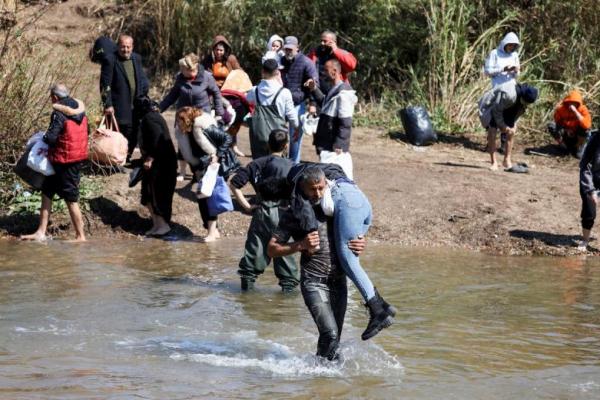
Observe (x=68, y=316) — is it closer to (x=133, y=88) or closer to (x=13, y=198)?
(x=13, y=198)

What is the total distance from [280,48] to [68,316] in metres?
6.20

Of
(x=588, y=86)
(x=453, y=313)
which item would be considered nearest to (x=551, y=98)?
(x=588, y=86)

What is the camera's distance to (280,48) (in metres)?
14.1

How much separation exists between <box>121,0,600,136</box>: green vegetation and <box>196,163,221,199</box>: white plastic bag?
Answer: 18.0 ft

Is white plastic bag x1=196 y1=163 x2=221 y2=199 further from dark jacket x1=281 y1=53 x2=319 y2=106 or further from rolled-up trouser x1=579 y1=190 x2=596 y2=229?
rolled-up trouser x1=579 y1=190 x2=596 y2=229

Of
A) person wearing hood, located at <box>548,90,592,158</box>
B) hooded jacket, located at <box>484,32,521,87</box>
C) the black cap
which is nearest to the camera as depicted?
the black cap

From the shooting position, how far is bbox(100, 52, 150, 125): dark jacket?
42.8 feet

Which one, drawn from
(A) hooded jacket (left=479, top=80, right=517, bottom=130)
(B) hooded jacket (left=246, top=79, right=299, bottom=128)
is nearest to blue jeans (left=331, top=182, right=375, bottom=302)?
(B) hooded jacket (left=246, top=79, right=299, bottom=128)

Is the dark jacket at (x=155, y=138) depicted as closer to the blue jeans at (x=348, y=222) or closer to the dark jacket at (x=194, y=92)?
the dark jacket at (x=194, y=92)

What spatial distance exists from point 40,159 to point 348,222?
5.54m

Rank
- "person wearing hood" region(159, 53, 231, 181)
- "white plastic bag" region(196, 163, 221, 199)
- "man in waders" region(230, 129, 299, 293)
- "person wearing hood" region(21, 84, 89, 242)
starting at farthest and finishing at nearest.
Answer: "person wearing hood" region(159, 53, 231, 181) < "white plastic bag" region(196, 163, 221, 199) < "person wearing hood" region(21, 84, 89, 242) < "man in waders" region(230, 129, 299, 293)

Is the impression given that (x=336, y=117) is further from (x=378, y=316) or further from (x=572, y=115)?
(x=572, y=115)

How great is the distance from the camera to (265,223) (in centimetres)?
955

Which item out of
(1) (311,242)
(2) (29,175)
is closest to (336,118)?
(2) (29,175)
